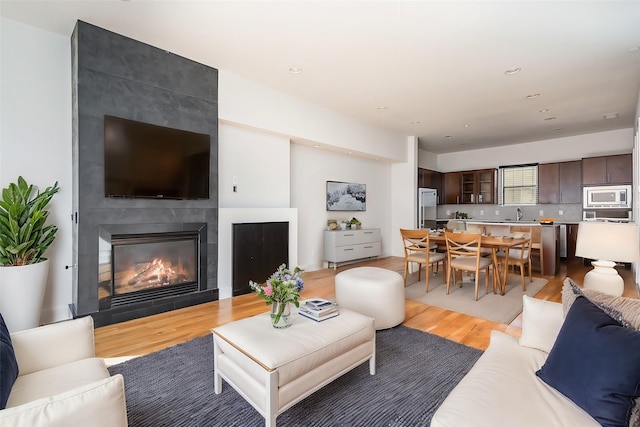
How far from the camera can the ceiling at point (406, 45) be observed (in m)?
2.66

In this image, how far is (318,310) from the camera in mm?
2117

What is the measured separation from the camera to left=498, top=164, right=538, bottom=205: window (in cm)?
748

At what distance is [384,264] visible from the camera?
20.8 ft

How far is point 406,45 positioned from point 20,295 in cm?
422

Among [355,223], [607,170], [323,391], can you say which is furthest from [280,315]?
[607,170]

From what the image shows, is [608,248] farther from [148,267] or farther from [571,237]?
[571,237]

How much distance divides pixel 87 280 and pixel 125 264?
0.34 metres

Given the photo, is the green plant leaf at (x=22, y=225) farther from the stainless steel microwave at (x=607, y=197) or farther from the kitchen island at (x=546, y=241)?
the stainless steel microwave at (x=607, y=197)

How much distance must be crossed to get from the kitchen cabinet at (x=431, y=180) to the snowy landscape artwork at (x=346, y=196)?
1747 mm

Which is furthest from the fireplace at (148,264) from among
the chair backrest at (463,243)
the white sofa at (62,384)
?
the chair backrest at (463,243)

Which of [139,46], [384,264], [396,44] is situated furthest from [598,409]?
[384,264]

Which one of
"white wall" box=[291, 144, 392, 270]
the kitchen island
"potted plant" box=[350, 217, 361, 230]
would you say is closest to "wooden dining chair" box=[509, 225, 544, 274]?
the kitchen island

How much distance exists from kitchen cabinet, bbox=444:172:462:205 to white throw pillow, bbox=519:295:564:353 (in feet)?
24.1

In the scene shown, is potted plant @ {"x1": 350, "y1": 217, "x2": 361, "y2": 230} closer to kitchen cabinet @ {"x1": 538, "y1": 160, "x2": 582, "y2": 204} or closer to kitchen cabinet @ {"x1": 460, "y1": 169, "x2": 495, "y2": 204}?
kitchen cabinet @ {"x1": 460, "y1": 169, "x2": 495, "y2": 204}
